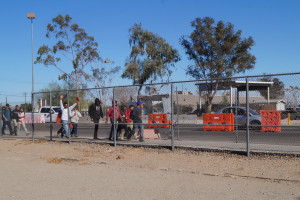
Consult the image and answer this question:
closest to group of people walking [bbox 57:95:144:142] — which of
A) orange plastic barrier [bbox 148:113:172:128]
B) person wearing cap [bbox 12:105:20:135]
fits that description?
orange plastic barrier [bbox 148:113:172:128]


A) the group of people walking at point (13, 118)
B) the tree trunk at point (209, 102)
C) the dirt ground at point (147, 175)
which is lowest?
the dirt ground at point (147, 175)

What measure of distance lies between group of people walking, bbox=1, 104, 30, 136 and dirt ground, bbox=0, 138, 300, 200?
5.93 m

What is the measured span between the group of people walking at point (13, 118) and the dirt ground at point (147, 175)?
5929 mm

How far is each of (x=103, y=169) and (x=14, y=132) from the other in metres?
9.88

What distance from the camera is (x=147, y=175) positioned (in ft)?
28.0

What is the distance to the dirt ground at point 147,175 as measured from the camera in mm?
6801

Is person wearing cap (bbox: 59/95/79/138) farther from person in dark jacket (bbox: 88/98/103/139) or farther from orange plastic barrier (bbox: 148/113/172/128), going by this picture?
orange plastic barrier (bbox: 148/113/172/128)

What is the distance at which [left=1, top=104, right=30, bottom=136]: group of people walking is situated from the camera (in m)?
17.6

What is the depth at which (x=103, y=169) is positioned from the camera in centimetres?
942

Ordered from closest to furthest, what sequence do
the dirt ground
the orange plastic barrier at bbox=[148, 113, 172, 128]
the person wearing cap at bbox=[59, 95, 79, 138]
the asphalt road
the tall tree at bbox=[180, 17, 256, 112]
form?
the dirt ground, the asphalt road, the orange plastic barrier at bbox=[148, 113, 172, 128], the person wearing cap at bbox=[59, 95, 79, 138], the tall tree at bbox=[180, 17, 256, 112]

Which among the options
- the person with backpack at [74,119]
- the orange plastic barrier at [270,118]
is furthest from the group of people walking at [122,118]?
the orange plastic barrier at [270,118]

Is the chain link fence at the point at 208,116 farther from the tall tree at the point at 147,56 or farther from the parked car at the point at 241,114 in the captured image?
the tall tree at the point at 147,56

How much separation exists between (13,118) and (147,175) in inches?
452

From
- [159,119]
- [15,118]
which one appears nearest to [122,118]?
[159,119]
